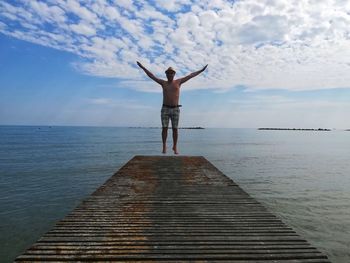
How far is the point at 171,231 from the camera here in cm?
420

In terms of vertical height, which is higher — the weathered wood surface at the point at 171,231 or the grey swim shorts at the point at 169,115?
the grey swim shorts at the point at 169,115

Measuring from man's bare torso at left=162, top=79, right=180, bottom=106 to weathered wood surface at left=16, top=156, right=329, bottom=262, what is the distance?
492 cm

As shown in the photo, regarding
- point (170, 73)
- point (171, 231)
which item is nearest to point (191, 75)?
point (170, 73)

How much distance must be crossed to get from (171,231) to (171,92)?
7493 mm

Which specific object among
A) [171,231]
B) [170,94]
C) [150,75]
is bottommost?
[171,231]

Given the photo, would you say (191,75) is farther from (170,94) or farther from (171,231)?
(171,231)

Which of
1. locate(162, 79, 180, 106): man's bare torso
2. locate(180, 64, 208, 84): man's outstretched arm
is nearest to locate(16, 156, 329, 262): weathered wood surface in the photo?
locate(162, 79, 180, 106): man's bare torso

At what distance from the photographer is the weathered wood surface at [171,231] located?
11.3ft

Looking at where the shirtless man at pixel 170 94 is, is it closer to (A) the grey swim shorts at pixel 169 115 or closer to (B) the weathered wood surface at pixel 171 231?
(A) the grey swim shorts at pixel 169 115

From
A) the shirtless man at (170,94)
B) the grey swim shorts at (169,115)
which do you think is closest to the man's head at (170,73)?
the shirtless man at (170,94)

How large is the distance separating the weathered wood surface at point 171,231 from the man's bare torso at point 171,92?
4924 mm

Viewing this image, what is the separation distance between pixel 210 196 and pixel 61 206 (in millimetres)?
9481

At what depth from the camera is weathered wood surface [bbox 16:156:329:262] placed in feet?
11.3

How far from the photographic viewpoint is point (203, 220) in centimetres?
471
